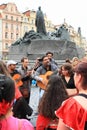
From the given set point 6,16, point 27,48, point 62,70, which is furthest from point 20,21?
point 62,70

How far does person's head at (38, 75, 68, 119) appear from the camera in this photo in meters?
3.99

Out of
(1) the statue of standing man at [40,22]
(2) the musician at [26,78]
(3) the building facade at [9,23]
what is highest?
(3) the building facade at [9,23]

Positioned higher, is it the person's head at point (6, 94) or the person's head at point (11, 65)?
the person's head at point (6, 94)

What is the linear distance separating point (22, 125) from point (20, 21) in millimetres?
95782

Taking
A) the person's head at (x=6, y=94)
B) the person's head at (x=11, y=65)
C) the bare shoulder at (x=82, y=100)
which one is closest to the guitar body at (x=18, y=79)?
the person's head at (x=11, y=65)

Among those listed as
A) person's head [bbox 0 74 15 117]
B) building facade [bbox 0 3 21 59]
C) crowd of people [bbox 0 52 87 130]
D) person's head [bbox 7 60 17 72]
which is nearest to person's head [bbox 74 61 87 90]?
crowd of people [bbox 0 52 87 130]

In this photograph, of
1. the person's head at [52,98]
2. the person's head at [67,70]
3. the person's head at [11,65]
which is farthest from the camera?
the person's head at [11,65]

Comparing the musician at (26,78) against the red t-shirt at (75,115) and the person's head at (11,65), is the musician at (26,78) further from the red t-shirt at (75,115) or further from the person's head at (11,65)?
the red t-shirt at (75,115)

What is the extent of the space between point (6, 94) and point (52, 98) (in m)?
1.83

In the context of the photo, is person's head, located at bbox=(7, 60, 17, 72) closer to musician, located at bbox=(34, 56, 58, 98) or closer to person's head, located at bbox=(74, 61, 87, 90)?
musician, located at bbox=(34, 56, 58, 98)

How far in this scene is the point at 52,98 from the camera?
4.05 meters

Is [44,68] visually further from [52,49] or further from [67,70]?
[52,49]

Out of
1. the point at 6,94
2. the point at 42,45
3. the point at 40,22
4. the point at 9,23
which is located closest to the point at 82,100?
the point at 6,94

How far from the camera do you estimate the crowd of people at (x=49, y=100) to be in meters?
2.29
